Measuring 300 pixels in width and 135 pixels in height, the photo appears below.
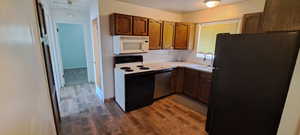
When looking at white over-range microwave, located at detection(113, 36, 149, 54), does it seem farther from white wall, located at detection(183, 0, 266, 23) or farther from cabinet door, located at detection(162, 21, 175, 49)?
white wall, located at detection(183, 0, 266, 23)

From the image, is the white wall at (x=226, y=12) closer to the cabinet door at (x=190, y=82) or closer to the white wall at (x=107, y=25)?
the white wall at (x=107, y=25)

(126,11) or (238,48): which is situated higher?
(126,11)

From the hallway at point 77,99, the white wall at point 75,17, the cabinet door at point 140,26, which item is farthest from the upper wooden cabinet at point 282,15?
the white wall at point 75,17

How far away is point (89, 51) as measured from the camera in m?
4.08

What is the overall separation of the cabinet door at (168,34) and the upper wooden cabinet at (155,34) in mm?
170

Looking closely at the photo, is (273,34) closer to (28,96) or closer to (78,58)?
(28,96)

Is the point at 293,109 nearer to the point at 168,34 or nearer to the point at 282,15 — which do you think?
the point at 282,15

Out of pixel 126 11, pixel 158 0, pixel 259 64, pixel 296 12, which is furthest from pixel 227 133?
pixel 126 11

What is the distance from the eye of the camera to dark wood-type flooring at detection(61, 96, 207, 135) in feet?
6.91

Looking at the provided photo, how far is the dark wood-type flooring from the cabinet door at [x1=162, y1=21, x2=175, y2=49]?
1674mm

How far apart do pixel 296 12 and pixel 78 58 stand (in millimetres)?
7748

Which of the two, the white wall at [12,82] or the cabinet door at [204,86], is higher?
the white wall at [12,82]

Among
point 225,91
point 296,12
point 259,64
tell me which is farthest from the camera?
point 225,91

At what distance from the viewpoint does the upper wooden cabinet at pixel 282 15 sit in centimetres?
104
